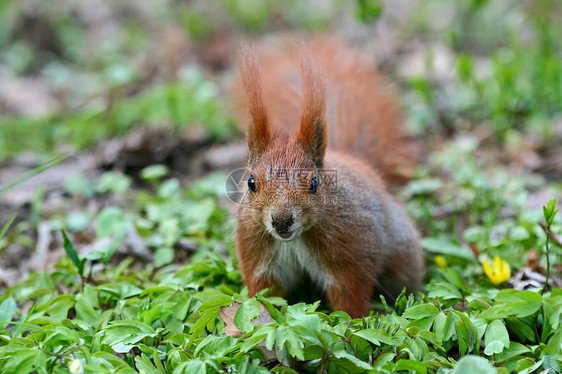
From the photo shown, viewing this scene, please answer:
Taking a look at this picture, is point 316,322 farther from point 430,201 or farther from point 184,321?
point 430,201

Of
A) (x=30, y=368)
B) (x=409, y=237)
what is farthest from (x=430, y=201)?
(x=30, y=368)

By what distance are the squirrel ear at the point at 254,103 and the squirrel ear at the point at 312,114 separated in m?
0.17

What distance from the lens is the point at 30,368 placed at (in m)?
1.96

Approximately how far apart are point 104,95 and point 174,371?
165 inches

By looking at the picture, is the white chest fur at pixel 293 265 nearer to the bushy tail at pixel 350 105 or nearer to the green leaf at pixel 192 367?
the green leaf at pixel 192 367

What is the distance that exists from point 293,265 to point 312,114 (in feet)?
2.41

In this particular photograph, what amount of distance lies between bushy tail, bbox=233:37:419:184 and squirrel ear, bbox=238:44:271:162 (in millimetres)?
650

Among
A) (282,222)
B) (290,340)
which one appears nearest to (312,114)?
(282,222)

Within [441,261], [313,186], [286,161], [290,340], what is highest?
[286,161]

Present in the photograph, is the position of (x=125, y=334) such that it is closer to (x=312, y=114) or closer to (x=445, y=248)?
(x=312, y=114)

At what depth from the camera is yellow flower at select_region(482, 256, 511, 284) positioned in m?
2.77

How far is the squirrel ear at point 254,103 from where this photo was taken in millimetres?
2477

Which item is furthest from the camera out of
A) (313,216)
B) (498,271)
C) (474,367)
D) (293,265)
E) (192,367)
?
(498,271)

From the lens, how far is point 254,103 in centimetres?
253
